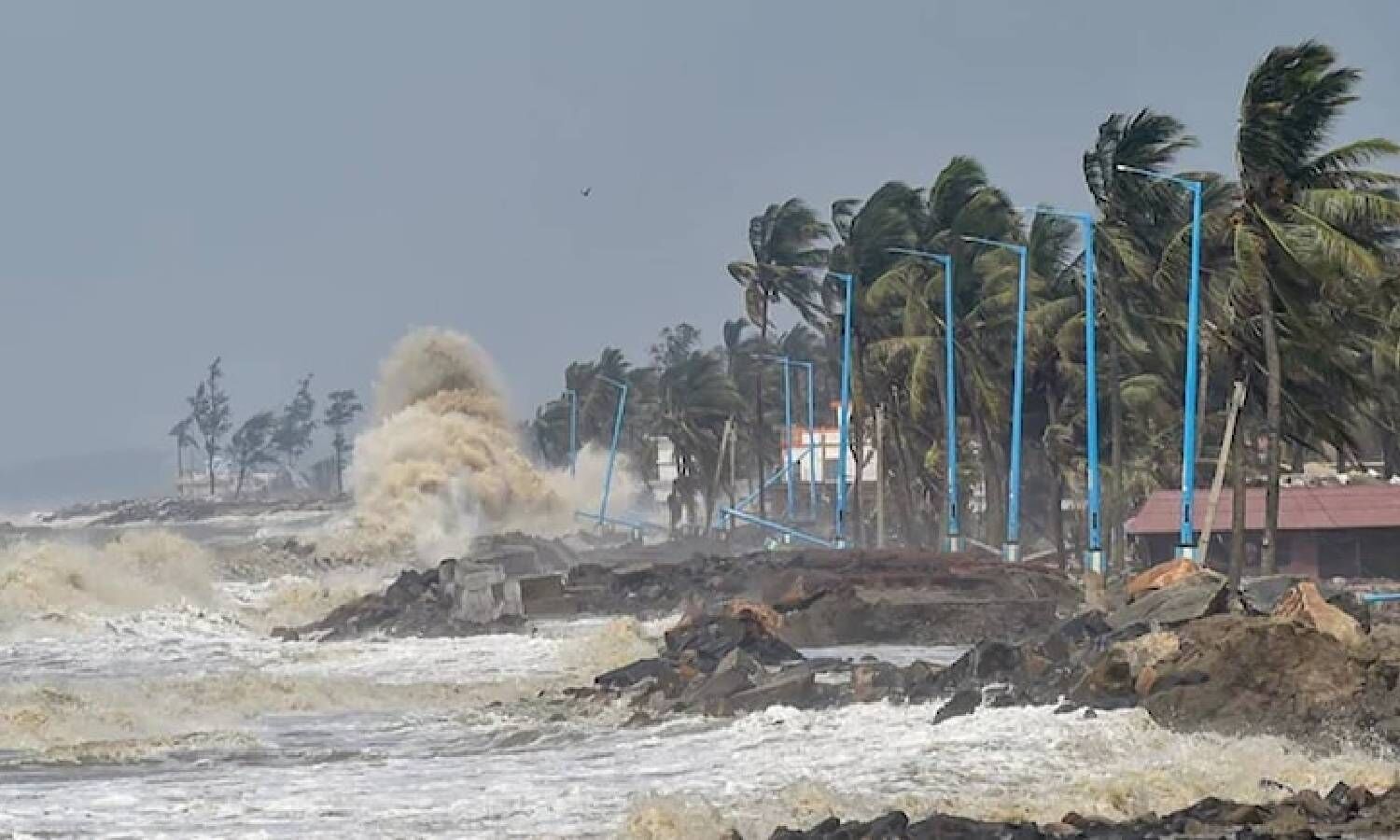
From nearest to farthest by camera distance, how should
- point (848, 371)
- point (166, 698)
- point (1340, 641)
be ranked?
point (1340, 641)
point (166, 698)
point (848, 371)

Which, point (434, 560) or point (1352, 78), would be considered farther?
point (434, 560)

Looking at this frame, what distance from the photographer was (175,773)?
21.7 meters

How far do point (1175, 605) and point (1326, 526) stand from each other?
1927 centimetres

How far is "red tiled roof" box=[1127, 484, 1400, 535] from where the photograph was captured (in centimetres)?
4503

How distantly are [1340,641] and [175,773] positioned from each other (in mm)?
11030

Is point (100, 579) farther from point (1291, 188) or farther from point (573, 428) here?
point (573, 428)

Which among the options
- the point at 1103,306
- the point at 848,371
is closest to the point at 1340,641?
the point at 1103,306

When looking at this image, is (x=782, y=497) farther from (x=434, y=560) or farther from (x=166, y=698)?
(x=166, y=698)

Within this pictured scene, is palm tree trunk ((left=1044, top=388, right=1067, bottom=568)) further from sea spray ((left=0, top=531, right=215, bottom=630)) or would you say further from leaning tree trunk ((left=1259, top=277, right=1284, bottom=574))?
sea spray ((left=0, top=531, right=215, bottom=630))

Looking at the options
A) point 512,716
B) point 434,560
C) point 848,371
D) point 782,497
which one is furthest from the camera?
point 782,497

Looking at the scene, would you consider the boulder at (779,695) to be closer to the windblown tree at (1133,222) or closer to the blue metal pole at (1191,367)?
the blue metal pole at (1191,367)

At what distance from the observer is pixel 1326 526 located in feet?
147

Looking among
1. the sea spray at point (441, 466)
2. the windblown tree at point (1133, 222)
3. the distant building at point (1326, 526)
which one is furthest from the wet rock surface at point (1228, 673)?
the sea spray at point (441, 466)

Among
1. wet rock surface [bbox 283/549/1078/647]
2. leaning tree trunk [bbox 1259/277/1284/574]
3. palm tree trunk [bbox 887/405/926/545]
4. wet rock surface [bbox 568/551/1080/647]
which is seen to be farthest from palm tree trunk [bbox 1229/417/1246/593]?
palm tree trunk [bbox 887/405/926/545]
